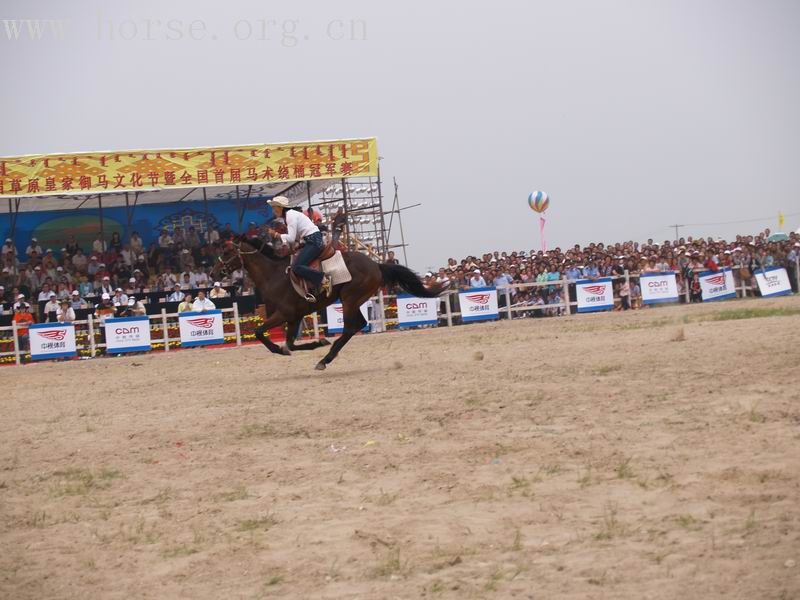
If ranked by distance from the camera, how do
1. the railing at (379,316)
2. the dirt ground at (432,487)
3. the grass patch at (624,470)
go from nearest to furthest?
the dirt ground at (432,487)
the grass patch at (624,470)
the railing at (379,316)

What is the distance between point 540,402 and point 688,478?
3345 mm

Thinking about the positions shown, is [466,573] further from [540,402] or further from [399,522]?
[540,402]

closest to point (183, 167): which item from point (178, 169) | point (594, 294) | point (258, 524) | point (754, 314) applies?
point (178, 169)

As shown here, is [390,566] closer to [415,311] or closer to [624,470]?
[624,470]

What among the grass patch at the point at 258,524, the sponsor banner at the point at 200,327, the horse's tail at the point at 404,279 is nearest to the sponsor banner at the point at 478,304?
the sponsor banner at the point at 200,327

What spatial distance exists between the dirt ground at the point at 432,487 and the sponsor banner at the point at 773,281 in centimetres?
2033

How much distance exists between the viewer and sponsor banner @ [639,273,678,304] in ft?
105

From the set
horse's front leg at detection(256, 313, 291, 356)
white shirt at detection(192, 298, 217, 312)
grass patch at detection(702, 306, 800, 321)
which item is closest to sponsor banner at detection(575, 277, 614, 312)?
grass patch at detection(702, 306, 800, 321)

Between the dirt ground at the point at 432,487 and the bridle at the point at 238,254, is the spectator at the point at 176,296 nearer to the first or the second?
the bridle at the point at 238,254

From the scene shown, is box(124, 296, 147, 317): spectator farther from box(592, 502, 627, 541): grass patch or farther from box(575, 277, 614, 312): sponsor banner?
box(592, 502, 627, 541): grass patch

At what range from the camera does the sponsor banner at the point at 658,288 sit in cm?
3195

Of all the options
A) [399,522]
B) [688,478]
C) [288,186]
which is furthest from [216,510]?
Result: [288,186]

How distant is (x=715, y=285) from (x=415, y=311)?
31.1 feet

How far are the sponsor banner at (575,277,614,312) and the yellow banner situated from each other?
712cm
